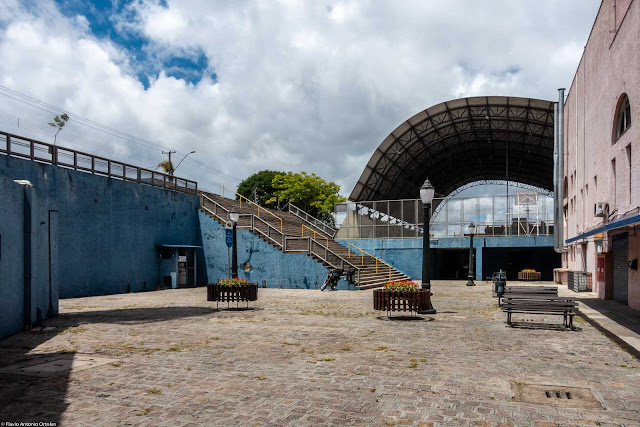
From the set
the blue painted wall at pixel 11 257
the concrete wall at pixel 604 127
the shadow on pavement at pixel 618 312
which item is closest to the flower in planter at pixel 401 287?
the shadow on pavement at pixel 618 312

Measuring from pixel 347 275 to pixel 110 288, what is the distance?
12.3m

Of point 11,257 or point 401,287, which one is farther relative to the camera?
point 401,287

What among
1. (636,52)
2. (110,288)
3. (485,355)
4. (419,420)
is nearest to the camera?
(419,420)

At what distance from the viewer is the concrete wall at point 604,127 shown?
13.8 m

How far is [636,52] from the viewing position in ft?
43.9

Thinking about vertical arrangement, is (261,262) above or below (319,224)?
below

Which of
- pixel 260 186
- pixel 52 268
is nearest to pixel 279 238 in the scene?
pixel 52 268

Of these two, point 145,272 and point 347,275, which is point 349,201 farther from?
point 145,272

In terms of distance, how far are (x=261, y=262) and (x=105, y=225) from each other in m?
9.05

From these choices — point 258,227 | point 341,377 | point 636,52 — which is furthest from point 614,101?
point 258,227

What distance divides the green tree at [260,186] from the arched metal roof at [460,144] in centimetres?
3096

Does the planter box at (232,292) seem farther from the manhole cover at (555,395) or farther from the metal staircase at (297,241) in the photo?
the metal staircase at (297,241)

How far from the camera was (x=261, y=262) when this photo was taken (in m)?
29.8

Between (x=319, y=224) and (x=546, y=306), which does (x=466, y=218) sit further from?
(x=546, y=306)
